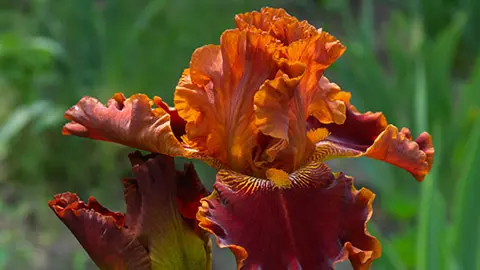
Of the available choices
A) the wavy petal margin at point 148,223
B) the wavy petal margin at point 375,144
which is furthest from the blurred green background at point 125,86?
the wavy petal margin at point 148,223

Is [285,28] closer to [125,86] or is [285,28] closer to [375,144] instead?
[375,144]

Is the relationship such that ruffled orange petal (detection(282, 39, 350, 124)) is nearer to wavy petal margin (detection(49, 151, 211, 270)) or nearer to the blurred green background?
wavy petal margin (detection(49, 151, 211, 270))

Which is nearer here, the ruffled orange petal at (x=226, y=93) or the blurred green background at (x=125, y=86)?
the ruffled orange petal at (x=226, y=93)

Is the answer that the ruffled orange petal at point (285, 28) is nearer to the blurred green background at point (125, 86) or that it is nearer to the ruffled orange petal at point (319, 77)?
the ruffled orange petal at point (319, 77)

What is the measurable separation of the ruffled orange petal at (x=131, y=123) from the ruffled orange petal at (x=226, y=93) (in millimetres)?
35

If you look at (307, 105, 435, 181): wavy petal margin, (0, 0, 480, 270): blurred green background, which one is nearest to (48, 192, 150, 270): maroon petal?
(307, 105, 435, 181): wavy petal margin

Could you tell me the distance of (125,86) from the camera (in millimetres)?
2662

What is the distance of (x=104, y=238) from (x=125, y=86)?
2057 mm

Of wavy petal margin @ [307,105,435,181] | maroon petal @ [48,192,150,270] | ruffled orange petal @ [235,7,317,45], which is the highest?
ruffled orange petal @ [235,7,317,45]

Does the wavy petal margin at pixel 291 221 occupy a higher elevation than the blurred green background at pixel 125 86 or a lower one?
higher

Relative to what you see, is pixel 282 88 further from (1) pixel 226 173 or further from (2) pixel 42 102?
(2) pixel 42 102

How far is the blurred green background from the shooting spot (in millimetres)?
2068

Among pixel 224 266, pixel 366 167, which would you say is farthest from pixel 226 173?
pixel 224 266

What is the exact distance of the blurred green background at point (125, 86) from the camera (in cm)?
207
